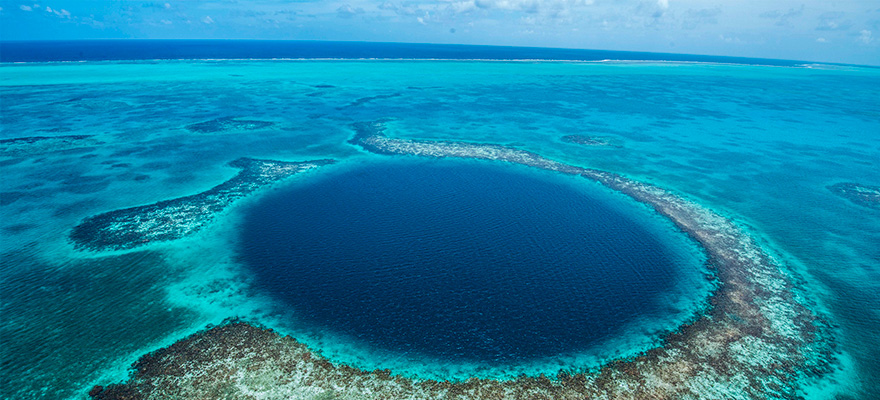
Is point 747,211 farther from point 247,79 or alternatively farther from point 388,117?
point 247,79

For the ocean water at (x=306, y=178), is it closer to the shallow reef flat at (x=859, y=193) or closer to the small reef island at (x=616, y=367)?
the small reef island at (x=616, y=367)

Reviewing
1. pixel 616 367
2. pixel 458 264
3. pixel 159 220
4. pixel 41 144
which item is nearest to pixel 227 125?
pixel 41 144

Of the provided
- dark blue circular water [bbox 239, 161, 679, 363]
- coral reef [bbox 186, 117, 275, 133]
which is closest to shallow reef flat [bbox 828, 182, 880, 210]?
dark blue circular water [bbox 239, 161, 679, 363]

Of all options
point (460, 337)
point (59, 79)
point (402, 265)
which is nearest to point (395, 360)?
point (460, 337)

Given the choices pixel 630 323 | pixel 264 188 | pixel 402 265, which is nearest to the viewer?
pixel 630 323

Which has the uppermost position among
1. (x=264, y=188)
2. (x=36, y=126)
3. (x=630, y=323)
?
(x=36, y=126)

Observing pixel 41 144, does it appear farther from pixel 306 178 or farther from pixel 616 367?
pixel 616 367
